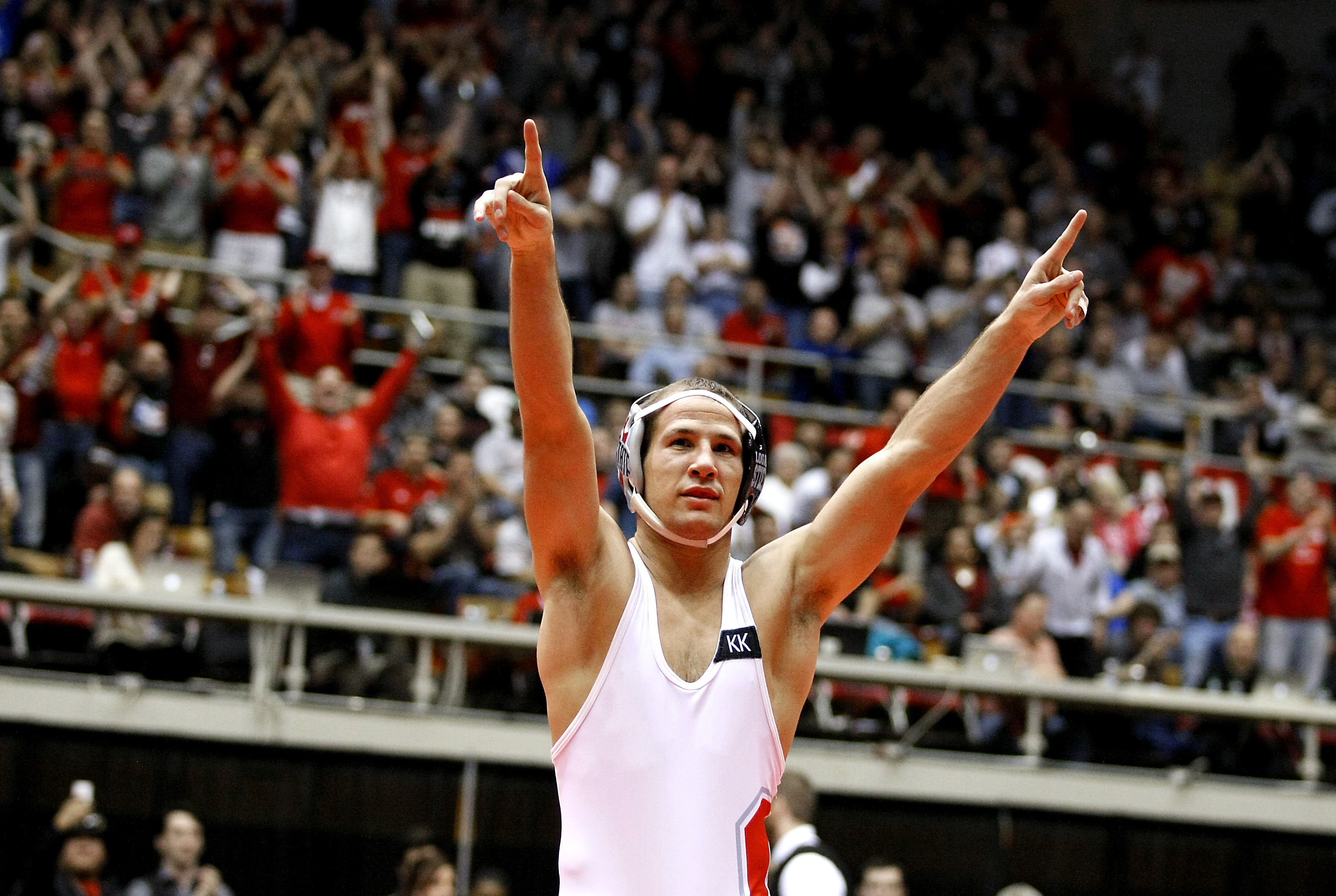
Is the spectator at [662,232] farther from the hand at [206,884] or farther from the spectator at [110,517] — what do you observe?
the hand at [206,884]

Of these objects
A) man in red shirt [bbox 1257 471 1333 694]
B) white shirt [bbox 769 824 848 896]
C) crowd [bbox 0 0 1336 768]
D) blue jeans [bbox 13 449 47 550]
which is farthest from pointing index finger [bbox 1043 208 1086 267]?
man in red shirt [bbox 1257 471 1333 694]

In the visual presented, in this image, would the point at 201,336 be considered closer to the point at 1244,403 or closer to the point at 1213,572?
the point at 1213,572

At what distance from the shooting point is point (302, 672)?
9625mm

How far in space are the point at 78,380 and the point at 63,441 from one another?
0.42 meters

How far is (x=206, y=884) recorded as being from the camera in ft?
27.5

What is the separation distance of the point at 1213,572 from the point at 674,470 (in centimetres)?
1028

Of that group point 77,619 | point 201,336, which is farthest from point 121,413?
point 77,619

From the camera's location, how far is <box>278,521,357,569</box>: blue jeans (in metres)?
10.7

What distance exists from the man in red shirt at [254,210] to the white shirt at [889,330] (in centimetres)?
489

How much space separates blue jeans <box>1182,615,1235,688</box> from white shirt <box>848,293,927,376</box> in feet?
11.2

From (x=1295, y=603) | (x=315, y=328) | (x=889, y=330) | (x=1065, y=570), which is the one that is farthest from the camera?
(x=889, y=330)

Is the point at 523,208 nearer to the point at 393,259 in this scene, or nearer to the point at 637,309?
the point at 393,259

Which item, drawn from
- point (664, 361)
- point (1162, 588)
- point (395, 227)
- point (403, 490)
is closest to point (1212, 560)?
point (1162, 588)

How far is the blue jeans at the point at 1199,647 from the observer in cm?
1189
